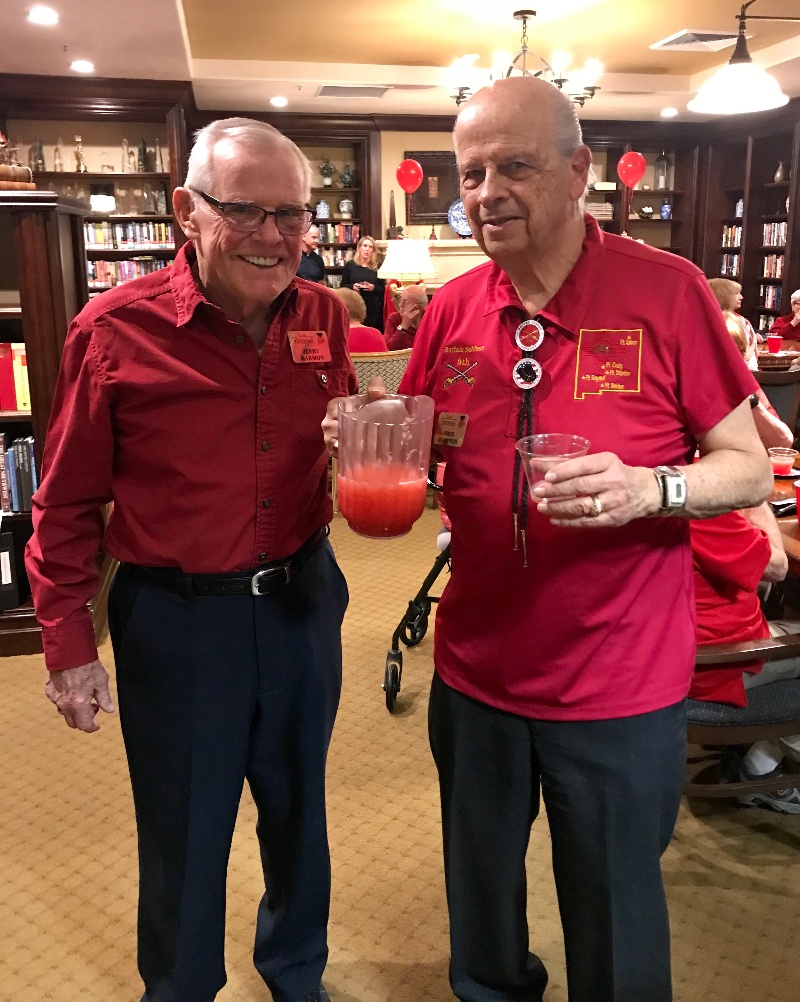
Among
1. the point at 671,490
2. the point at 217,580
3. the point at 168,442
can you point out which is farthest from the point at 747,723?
the point at 168,442

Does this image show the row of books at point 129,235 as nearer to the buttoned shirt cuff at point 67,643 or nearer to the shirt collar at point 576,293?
the buttoned shirt cuff at point 67,643

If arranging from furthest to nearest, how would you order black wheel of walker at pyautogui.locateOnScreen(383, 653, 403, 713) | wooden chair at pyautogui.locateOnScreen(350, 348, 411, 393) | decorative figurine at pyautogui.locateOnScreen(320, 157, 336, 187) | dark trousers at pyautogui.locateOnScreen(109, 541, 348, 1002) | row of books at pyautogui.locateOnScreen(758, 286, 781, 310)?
row of books at pyautogui.locateOnScreen(758, 286, 781, 310) < decorative figurine at pyautogui.locateOnScreen(320, 157, 336, 187) < wooden chair at pyautogui.locateOnScreen(350, 348, 411, 393) < black wheel of walker at pyautogui.locateOnScreen(383, 653, 403, 713) < dark trousers at pyautogui.locateOnScreen(109, 541, 348, 1002)

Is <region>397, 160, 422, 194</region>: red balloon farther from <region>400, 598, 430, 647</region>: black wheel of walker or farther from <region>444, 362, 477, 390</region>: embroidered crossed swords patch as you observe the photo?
<region>444, 362, 477, 390</region>: embroidered crossed swords patch

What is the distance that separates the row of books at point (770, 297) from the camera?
924 centimetres

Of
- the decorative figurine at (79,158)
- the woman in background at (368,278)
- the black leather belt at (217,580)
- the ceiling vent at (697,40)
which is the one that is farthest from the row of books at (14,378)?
the ceiling vent at (697,40)

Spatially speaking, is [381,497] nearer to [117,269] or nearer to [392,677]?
[392,677]

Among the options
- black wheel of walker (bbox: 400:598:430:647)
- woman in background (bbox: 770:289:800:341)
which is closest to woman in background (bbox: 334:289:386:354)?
black wheel of walker (bbox: 400:598:430:647)

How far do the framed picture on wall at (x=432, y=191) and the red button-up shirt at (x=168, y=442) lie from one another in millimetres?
8215

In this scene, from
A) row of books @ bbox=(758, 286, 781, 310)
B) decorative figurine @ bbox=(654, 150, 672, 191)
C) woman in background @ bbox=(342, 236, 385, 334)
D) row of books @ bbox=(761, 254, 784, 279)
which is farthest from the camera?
decorative figurine @ bbox=(654, 150, 672, 191)

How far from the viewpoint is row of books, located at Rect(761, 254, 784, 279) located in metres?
9.13

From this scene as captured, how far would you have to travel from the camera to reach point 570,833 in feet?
4.65

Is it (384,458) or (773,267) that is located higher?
(773,267)

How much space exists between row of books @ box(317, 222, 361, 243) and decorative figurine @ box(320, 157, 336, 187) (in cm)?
42

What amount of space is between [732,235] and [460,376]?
31.0 ft
